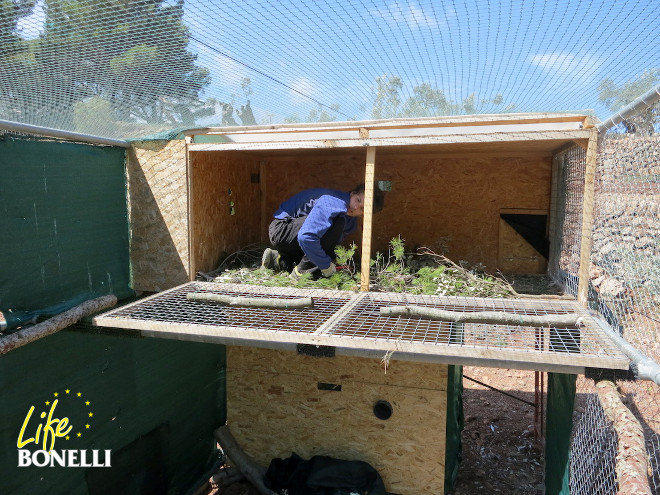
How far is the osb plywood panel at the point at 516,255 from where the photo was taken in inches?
177

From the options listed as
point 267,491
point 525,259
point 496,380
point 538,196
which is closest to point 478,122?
point 538,196

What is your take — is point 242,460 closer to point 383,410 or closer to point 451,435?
point 383,410

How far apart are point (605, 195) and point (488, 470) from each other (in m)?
3.43

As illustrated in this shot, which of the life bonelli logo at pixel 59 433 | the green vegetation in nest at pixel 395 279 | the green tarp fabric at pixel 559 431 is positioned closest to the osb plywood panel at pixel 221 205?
A: the green vegetation in nest at pixel 395 279

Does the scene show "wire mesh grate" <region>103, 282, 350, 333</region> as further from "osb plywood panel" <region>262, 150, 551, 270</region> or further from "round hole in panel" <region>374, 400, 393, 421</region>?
"osb plywood panel" <region>262, 150, 551, 270</region>

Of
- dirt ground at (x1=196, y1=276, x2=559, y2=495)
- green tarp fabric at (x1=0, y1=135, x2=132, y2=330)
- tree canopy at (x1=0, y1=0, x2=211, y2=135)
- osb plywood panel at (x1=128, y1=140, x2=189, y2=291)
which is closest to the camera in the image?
green tarp fabric at (x1=0, y1=135, x2=132, y2=330)

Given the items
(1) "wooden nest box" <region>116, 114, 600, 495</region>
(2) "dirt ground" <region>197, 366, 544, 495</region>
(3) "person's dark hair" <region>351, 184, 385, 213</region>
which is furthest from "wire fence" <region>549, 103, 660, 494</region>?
(3) "person's dark hair" <region>351, 184, 385, 213</region>

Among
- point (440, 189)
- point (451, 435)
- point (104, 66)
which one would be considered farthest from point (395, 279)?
point (104, 66)

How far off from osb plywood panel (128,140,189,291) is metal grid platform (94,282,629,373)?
51 centimetres

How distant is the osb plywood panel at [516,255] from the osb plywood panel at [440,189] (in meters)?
0.08

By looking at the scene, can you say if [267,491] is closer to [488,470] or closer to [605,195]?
[488,470]

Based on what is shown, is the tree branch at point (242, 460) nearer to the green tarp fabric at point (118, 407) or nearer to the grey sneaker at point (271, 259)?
the green tarp fabric at point (118, 407)

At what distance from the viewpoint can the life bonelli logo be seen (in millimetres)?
3053

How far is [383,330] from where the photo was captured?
102 inches
